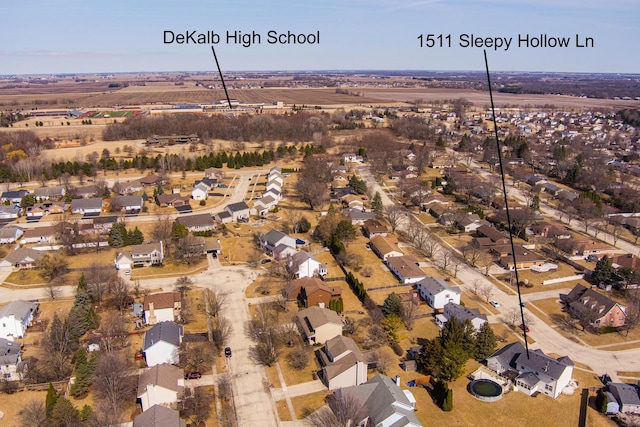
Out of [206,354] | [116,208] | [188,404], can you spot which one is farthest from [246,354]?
[116,208]

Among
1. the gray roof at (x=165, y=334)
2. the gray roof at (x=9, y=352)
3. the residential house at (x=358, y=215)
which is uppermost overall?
the residential house at (x=358, y=215)

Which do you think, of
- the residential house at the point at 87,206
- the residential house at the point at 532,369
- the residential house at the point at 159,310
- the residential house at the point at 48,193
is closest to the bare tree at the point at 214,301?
the residential house at the point at 159,310

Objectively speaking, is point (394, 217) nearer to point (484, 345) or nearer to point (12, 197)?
point (484, 345)

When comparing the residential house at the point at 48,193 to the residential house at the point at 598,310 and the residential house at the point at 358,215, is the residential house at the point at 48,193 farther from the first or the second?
the residential house at the point at 598,310

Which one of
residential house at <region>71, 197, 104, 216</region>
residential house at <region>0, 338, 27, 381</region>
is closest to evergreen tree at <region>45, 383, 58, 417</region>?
residential house at <region>0, 338, 27, 381</region>

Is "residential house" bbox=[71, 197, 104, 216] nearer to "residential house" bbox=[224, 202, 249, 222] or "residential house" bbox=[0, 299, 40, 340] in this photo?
"residential house" bbox=[224, 202, 249, 222]
